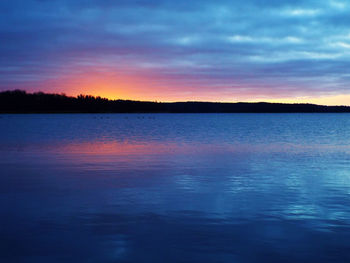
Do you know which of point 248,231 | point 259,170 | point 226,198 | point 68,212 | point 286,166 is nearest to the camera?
point 248,231

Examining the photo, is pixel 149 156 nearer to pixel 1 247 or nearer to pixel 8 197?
pixel 8 197

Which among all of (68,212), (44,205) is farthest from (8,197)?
(68,212)

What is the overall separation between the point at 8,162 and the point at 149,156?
872 cm

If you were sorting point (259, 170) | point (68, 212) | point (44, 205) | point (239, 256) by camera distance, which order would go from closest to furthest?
point (239, 256)
point (68, 212)
point (44, 205)
point (259, 170)

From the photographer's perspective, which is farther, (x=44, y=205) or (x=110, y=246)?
(x=44, y=205)

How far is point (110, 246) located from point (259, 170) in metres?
12.3

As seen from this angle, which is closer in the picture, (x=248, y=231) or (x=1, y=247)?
(x=1, y=247)

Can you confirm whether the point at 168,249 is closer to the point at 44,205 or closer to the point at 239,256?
the point at 239,256

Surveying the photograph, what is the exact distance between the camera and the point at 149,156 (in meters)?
25.7

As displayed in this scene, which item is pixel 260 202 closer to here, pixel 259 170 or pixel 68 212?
pixel 68 212

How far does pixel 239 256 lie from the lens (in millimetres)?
7504

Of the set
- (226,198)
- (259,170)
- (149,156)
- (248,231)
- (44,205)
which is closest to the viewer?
(248,231)

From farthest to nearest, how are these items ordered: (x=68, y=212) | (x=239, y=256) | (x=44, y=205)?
(x=44, y=205), (x=68, y=212), (x=239, y=256)

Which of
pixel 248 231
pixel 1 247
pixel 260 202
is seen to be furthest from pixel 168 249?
pixel 260 202
